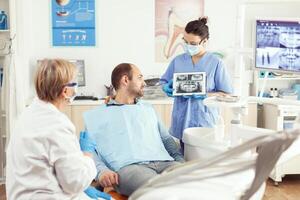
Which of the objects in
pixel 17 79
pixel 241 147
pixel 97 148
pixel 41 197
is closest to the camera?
pixel 241 147

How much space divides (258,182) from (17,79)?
303 centimetres

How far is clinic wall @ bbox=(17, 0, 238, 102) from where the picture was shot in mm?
4281

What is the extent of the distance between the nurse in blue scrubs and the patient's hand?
768 mm

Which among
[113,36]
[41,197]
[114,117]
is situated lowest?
[41,197]

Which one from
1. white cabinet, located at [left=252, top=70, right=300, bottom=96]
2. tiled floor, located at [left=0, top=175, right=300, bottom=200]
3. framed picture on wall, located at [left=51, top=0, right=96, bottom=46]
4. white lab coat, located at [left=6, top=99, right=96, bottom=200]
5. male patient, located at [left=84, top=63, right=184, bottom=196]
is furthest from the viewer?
white cabinet, located at [left=252, top=70, right=300, bottom=96]

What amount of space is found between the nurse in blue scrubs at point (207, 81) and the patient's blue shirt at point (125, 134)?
1.08ft

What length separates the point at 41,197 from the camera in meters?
1.60

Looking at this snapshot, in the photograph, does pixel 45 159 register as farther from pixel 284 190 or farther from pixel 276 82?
pixel 276 82

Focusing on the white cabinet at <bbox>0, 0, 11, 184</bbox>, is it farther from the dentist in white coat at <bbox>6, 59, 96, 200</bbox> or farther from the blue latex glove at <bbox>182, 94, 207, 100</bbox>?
the dentist in white coat at <bbox>6, 59, 96, 200</bbox>

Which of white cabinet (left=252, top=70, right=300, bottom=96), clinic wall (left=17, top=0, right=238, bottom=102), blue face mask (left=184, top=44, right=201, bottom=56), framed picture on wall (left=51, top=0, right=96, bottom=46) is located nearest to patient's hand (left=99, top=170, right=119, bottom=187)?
blue face mask (left=184, top=44, right=201, bottom=56)

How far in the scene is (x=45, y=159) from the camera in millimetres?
1574

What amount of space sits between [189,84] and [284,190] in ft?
5.44

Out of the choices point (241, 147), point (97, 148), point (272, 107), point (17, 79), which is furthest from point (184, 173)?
point (272, 107)

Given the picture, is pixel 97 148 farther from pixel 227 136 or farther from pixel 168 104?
pixel 168 104
